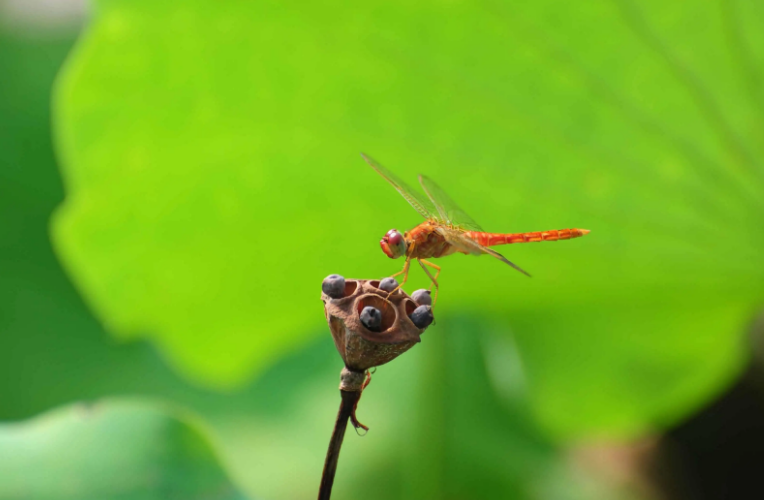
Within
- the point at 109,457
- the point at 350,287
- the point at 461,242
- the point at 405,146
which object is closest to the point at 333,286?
the point at 350,287

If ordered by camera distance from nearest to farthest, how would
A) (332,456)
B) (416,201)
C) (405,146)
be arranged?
(332,456) → (416,201) → (405,146)

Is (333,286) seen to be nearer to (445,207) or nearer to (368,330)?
(368,330)

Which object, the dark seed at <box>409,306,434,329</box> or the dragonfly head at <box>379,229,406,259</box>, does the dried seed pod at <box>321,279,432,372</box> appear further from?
the dragonfly head at <box>379,229,406,259</box>

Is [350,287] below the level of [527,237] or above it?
above

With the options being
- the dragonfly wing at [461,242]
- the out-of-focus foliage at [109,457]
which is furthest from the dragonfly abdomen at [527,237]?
the out-of-focus foliage at [109,457]

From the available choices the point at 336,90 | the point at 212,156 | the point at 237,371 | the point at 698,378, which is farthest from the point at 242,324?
the point at 698,378

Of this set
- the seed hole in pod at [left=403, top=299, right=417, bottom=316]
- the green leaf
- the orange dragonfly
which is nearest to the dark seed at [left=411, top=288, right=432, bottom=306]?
the seed hole in pod at [left=403, top=299, right=417, bottom=316]
